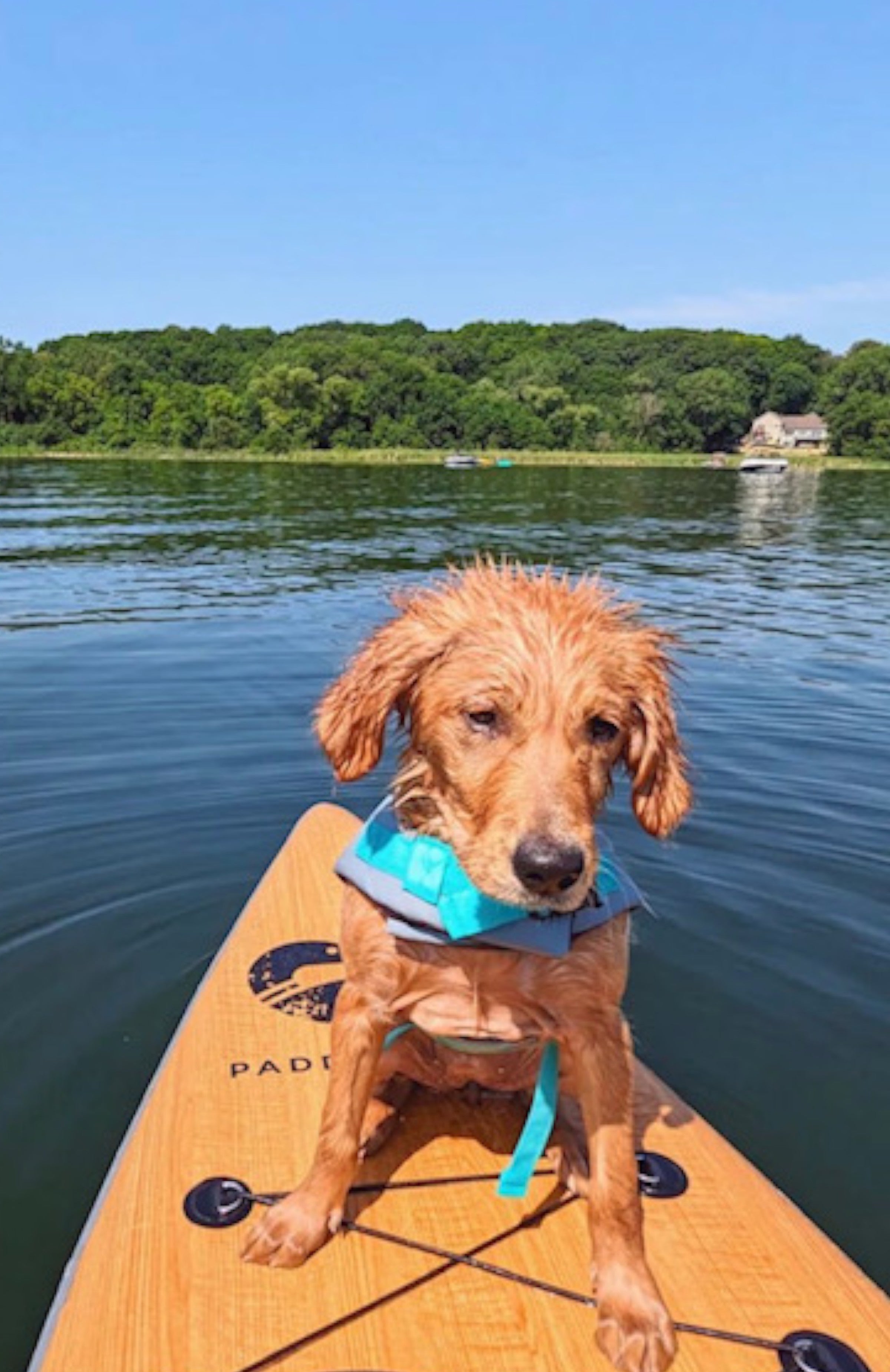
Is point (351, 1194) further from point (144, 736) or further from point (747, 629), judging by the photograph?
point (747, 629)

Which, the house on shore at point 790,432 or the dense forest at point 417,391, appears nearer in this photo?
the dense forest at point 417,391

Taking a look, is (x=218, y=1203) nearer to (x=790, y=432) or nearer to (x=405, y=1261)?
(x=405, y=1261)

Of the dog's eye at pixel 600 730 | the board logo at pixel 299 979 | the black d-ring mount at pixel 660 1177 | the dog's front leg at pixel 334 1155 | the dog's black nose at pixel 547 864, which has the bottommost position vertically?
the black d-ring mount at pixel 660 1177

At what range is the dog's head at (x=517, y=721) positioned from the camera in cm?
266

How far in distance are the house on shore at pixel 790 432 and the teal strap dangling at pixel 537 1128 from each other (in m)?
166

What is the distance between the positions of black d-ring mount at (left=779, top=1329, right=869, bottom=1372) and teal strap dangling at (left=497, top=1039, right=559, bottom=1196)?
90cm

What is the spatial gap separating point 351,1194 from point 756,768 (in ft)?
22.8

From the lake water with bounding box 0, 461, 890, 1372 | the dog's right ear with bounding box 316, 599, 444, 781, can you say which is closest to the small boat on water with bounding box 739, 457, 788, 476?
the lake water with bounding box 0, 461, 890, 1372

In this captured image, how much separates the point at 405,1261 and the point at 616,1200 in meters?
0.79

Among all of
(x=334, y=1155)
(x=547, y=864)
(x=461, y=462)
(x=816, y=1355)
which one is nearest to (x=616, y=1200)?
(x=816, y=1355)

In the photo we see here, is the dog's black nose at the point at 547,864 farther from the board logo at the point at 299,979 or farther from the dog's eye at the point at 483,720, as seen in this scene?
the board logo at the point at 299,979

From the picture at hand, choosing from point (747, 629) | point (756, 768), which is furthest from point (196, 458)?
point (756, 768)

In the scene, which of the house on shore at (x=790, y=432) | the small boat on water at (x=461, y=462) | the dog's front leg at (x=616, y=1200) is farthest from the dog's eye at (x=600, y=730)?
the house on shore at (x=790, y=432)

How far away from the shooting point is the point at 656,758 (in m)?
3.12
